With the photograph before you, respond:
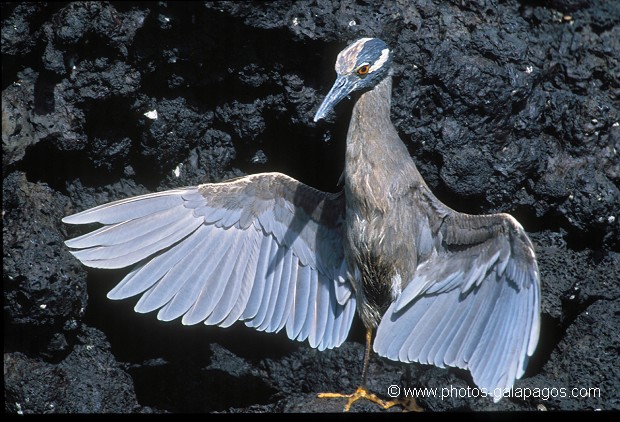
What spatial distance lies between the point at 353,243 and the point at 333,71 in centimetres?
85

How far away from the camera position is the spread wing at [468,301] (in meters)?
4.23

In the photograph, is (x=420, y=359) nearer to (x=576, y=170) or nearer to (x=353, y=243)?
(x=353, y=243)

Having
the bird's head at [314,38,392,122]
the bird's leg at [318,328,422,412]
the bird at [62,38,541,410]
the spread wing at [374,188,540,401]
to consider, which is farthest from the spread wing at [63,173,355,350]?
the bird's head at [314,38,392,122]

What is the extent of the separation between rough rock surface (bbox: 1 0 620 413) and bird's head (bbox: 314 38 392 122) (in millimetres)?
229

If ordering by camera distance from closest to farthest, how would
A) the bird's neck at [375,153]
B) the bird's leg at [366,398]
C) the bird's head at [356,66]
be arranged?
the bird's head at [356,66], the bird's neck at [375,153], the bird's leg at [366,398]

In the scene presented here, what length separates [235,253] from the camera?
4.75 m

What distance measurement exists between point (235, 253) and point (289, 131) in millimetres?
687

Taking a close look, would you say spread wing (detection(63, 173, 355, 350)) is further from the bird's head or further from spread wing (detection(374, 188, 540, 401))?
the bird's head

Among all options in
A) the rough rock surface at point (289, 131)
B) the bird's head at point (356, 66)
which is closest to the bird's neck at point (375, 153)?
the bird's head at point (356, 66)

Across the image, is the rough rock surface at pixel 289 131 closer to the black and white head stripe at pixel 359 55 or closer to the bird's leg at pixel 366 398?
the bird's leg at pixel 366 398

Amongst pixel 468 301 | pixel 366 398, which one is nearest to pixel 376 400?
pixel 366 398

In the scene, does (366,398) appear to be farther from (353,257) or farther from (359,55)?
(359,55)

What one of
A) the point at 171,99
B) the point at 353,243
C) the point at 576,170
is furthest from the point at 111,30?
the point at 576,170

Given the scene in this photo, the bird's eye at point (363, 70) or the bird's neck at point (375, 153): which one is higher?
the bird's eye at point (363, 70)
